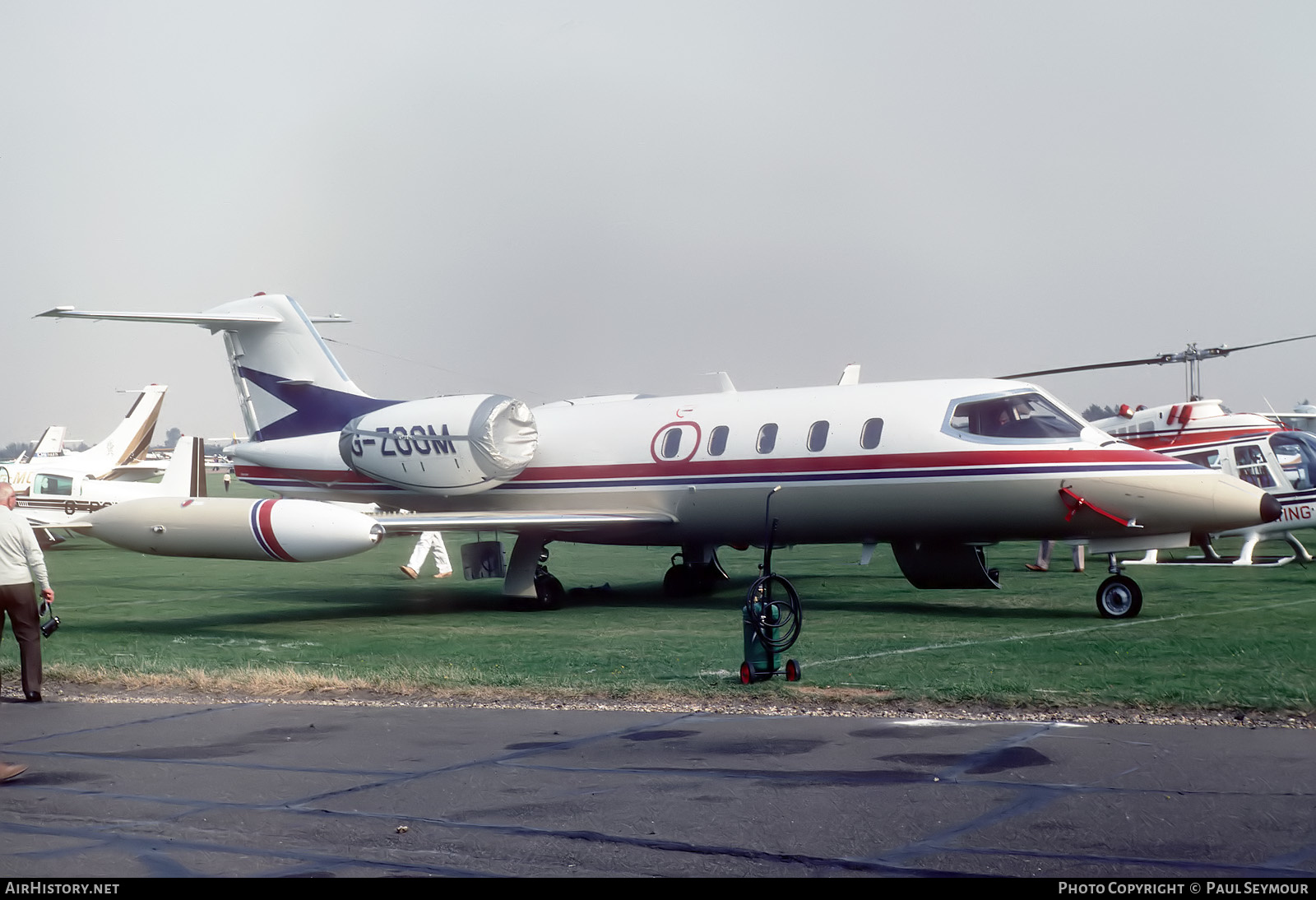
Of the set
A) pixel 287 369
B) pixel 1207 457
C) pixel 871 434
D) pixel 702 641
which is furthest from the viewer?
pixel 1207 457

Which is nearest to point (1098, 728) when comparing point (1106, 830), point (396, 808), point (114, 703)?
point (1106, 830)

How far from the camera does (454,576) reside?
81.9 ft

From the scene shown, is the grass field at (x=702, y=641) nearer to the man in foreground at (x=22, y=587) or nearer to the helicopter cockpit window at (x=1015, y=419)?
the man in foreground at (x=22, y=587)

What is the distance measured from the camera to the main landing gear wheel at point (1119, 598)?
14695mm

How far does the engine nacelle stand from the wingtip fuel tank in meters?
3.26

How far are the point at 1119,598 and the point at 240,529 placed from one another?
410 inches

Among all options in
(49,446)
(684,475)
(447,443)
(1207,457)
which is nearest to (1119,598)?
(684,475)

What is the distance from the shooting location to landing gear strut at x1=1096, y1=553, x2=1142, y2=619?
1470 cm

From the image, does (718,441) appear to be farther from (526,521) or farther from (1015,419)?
(1015,419)

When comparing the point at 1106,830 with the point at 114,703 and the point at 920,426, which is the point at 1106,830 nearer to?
the point at 114,703

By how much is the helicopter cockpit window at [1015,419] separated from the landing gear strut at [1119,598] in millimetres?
1984

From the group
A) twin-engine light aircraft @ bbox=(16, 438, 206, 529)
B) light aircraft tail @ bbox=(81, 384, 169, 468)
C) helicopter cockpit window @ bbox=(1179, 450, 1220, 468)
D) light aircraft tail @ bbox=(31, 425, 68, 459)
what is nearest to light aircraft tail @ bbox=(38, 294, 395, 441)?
twin-engine light aircraft @ bbox=(16, 438, 206, 529)

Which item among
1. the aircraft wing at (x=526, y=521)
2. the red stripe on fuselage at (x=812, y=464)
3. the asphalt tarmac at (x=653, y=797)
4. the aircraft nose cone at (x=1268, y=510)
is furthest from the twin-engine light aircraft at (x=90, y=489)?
the asphalt tarmac at (x=653, y=797)

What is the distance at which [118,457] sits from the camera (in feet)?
133
